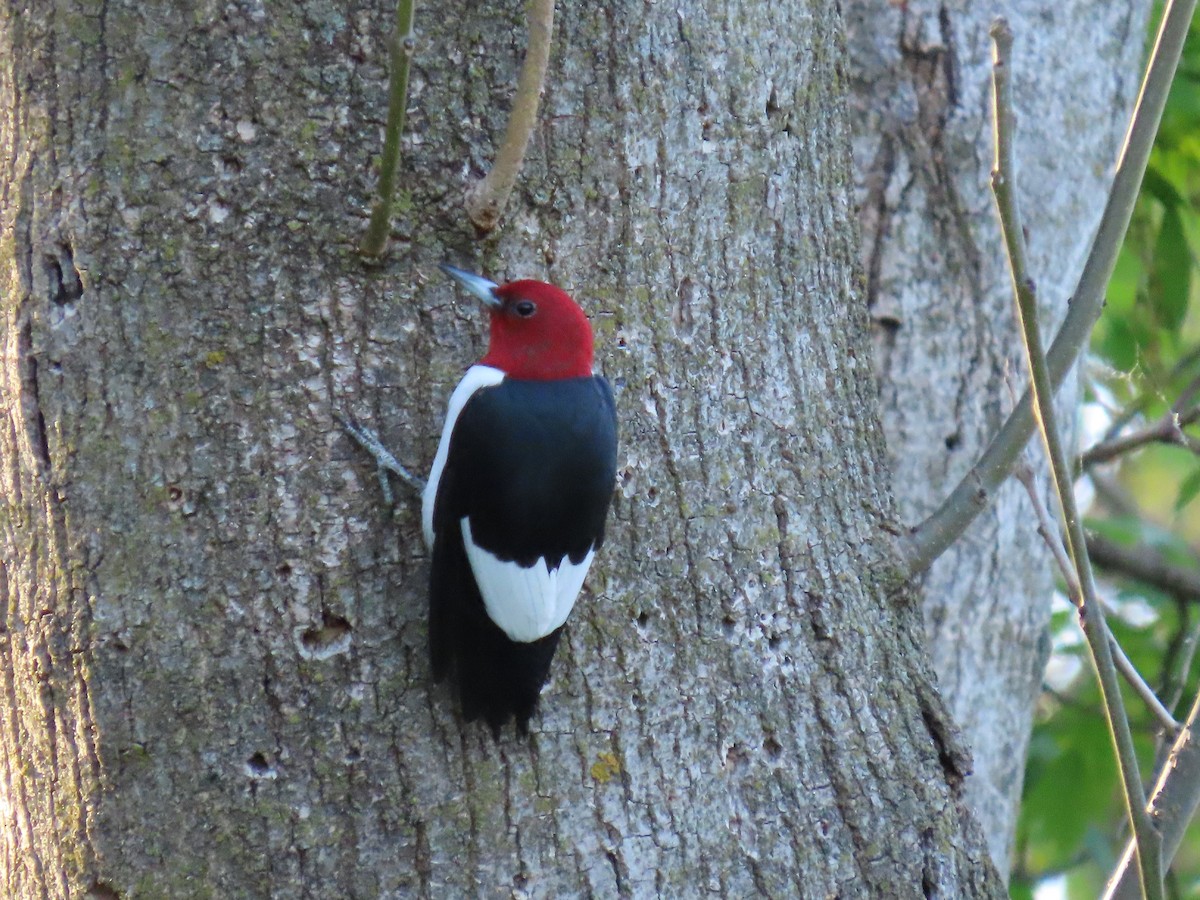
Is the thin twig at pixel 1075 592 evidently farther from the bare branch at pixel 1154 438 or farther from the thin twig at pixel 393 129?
the thin twig at pixel 393 129

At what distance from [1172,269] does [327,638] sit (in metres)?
2.72

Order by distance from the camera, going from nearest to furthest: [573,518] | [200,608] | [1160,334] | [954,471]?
1. [200,608]
2. [573,518]
3. [954,471]
4. [1160,334]

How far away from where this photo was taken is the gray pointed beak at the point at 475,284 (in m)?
1.91

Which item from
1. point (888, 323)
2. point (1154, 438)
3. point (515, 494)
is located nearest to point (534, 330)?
Result: point (515, 494)

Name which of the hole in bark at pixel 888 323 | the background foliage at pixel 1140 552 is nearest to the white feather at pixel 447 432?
the hole in bark at pixel 888 323

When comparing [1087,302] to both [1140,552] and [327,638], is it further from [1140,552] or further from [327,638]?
[1140,552]

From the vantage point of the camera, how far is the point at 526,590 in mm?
1965

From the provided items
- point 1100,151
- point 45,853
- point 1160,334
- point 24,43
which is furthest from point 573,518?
point 1160,334

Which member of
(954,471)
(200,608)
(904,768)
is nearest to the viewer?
(200,608)

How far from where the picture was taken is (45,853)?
190 centimetres

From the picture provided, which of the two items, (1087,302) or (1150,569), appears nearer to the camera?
(1087,302)

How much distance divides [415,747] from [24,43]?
3.84 ft

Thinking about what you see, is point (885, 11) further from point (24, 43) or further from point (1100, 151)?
point (24, 43)

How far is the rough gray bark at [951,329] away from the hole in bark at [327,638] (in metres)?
1.54
